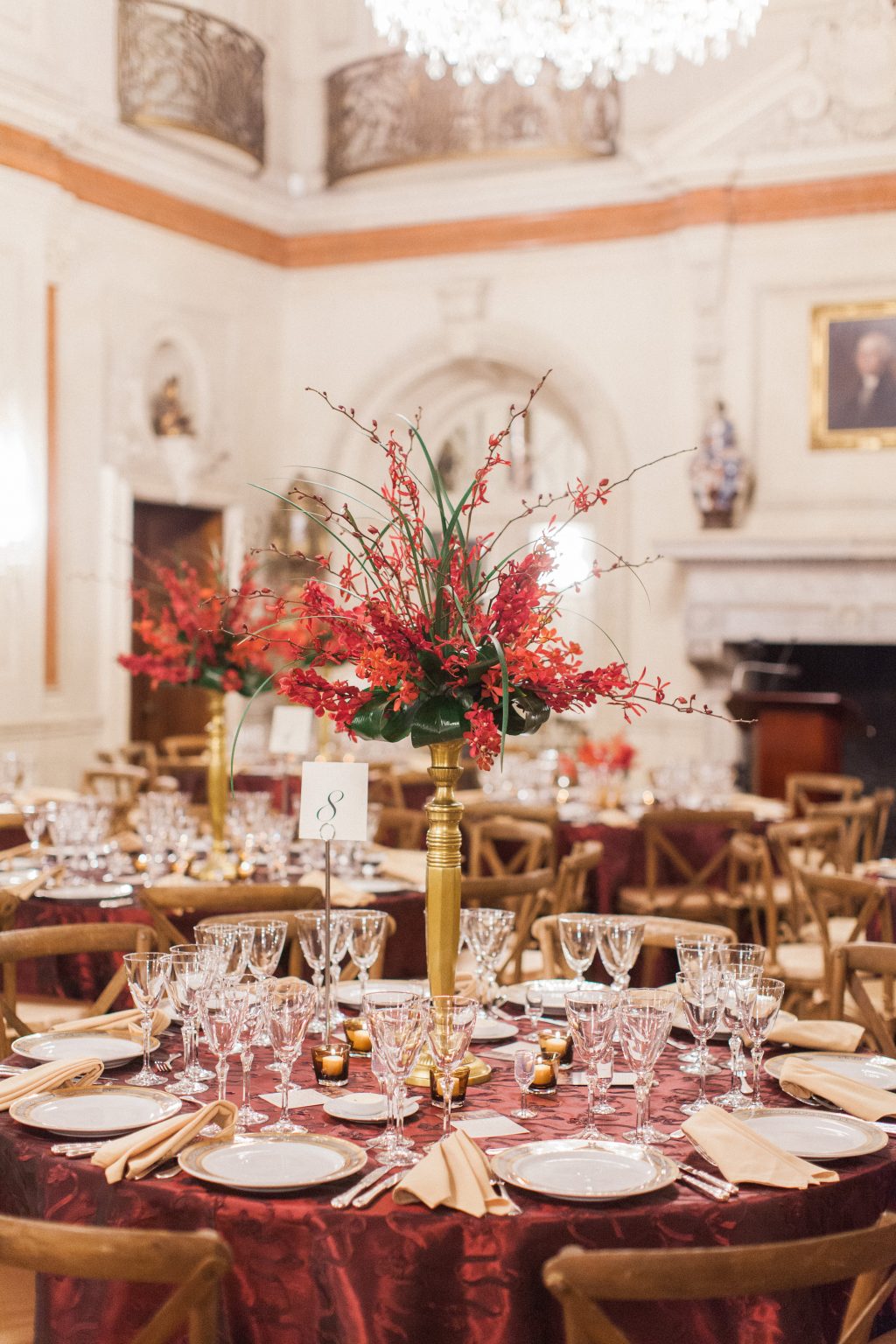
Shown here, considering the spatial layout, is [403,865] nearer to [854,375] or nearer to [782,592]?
[782,592]

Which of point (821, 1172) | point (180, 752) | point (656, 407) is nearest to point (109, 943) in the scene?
point (821, 1172)

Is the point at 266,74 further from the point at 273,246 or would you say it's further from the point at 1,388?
the point at 1,388

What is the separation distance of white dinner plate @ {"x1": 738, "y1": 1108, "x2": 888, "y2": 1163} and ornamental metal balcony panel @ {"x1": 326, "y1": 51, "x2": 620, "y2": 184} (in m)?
8.81

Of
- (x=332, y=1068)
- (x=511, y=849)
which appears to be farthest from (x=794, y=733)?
(x=332, y=1068)

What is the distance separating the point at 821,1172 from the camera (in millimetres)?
2271

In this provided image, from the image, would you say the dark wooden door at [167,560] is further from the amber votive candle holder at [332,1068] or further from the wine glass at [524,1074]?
the wine glass at [524,1074]

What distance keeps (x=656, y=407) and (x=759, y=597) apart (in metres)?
1.57

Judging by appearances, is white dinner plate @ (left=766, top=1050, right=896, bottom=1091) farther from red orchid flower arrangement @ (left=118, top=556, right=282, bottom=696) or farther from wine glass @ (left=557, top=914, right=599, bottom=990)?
red orchid flower arrangement @ (left=118, top=556, right=282, bottom=696)

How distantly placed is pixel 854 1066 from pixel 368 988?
1003mm

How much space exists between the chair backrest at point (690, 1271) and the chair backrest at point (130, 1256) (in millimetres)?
399

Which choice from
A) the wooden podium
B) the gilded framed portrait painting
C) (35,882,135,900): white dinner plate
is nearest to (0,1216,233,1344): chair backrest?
(35,882,135,900): white dinner plate

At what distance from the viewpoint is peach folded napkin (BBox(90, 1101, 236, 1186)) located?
7.23ft

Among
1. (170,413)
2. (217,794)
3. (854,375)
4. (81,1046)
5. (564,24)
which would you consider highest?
(564,24)

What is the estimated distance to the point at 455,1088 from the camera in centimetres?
258
